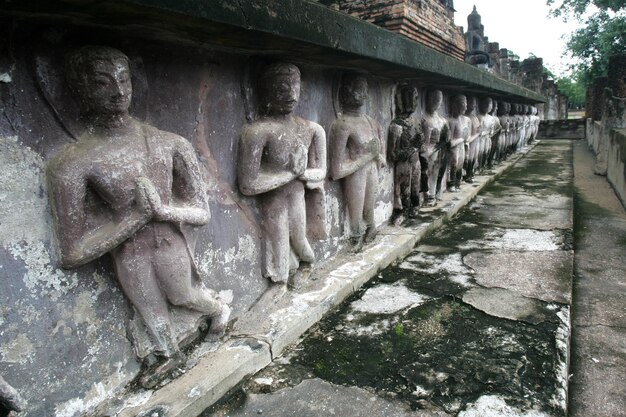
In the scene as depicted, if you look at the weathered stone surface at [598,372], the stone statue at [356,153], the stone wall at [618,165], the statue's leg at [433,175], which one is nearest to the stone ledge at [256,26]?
the stone statue at [356,153]

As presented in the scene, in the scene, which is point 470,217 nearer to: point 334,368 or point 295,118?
point 295,118

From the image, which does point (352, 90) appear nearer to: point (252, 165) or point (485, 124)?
point (252, 165)

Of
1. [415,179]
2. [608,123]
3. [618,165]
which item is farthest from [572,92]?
[415,179]

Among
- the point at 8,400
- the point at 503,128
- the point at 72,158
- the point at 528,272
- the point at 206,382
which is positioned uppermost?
the point at 72,158

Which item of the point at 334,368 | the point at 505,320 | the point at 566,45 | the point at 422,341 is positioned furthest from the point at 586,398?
the point at 566,45

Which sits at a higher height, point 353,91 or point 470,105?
point 353,91

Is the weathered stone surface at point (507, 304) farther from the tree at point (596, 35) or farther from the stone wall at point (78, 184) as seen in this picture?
the tree at point (596, 35)

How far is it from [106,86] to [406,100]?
3398mm

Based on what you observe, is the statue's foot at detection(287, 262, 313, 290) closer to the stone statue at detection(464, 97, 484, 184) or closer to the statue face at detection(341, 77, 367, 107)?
the statue face at detection(341, 77, 367, 107)

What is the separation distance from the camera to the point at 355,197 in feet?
12.1

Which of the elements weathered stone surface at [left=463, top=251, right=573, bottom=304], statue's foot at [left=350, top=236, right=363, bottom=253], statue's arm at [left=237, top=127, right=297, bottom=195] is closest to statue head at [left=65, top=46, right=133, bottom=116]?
statue's arm at [left=237, top=127, right=297, bottom=195]

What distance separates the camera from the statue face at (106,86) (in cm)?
171

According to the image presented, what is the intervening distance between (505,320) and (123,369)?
2132mm

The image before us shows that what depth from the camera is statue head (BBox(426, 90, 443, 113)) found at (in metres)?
5.27
